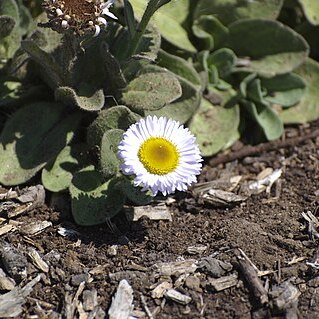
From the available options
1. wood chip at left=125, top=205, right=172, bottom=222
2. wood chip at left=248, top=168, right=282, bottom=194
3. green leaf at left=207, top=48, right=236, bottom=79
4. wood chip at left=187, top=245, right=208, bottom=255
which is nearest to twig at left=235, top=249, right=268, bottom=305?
wood chip at left=187, top=245, right=208, bottom=255

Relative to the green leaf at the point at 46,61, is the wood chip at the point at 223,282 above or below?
below

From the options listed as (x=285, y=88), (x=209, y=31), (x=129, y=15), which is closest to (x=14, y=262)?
(x=129, y=15)

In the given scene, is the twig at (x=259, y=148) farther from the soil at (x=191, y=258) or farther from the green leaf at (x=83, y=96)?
the green leaf at (x=83, y=96)

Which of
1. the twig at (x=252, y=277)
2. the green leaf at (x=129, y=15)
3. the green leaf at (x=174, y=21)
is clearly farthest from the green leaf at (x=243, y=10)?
the twig at (x=252, y=277)

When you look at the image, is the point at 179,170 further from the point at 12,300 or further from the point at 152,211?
the point at 12,300

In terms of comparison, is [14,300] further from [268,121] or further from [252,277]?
[268,121]

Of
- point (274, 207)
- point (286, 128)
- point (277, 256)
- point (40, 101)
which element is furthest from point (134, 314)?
point (286, 128)
